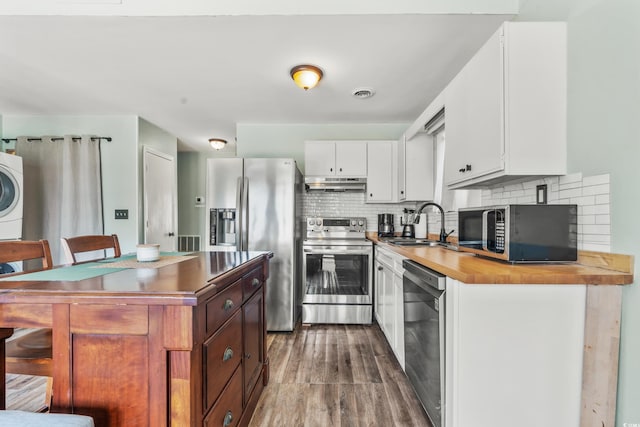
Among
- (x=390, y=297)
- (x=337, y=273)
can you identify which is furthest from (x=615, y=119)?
(x=337, y=273)

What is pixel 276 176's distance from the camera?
2.93m

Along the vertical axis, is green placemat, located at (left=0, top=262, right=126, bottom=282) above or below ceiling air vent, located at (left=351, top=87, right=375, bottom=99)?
below

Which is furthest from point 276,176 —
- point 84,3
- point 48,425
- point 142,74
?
point 48,425

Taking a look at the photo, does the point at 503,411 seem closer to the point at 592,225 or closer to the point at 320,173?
the point at 592,225

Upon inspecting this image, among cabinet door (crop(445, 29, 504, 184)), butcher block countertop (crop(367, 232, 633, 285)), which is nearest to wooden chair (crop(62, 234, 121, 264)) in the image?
butcher block countertop (crop(367, 232, 633, 285))

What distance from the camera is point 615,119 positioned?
115 cm

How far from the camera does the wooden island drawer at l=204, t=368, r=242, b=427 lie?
1.08m

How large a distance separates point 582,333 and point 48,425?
1.81 meters

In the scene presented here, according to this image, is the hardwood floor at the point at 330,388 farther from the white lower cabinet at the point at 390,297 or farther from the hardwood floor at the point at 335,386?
the white lower cabinet at the point at 390,297

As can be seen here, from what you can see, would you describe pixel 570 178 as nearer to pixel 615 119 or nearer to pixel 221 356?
pixel 615 119

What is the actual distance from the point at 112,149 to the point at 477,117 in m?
4.07

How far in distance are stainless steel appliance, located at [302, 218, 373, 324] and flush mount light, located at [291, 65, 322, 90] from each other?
1.57m

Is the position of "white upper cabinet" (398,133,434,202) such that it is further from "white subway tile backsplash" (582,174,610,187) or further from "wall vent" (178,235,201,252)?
"wall vent" (178,235,201,252)

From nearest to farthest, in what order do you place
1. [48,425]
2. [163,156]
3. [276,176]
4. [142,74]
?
1. [48,425]
2. [142,74]
3. [276,176]
4. [163,156]
